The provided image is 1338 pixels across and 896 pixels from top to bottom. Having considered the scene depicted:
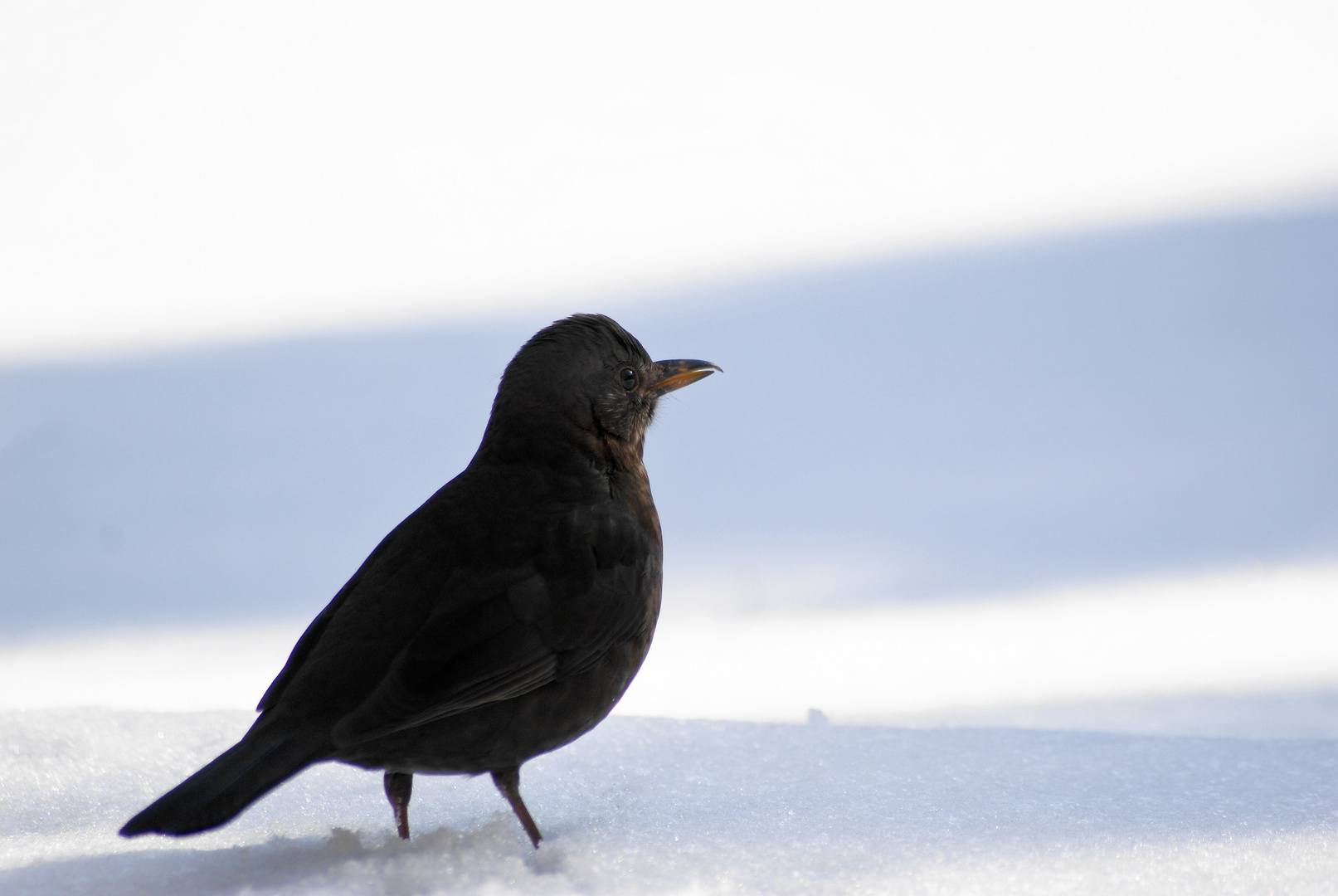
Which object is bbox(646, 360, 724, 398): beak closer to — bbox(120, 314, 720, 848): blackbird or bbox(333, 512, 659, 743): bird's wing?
bbox(120, 314, 720, 848): blackbird

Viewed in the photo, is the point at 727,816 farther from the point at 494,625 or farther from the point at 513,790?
the point at 494,625

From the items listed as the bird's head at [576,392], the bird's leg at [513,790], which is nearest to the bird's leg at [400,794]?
the bird's leg at [513,790]

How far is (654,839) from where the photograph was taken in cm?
166

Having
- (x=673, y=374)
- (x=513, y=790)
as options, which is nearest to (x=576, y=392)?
(x=673, y=374)

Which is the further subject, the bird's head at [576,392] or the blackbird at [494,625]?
the bird's head at [576,392]

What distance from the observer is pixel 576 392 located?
→ 5.91ft

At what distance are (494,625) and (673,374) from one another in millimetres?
624

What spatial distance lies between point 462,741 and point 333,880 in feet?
0.71

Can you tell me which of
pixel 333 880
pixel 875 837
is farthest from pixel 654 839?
pixel 333 880

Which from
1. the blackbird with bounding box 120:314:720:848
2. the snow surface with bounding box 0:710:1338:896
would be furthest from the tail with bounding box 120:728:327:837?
the snow surface with bounding box 0:710:1338:896

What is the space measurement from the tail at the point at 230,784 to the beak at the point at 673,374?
0.80 meters

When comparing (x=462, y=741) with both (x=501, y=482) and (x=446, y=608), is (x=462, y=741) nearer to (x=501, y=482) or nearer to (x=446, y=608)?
(x=446, y=608)

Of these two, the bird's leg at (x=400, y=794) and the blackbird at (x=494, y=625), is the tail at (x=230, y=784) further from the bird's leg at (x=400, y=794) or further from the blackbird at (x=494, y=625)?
the bird's leg at (x=400, y=794)

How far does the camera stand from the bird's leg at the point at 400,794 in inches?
64.3
